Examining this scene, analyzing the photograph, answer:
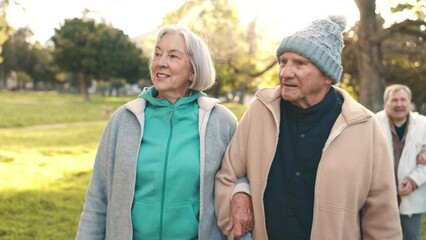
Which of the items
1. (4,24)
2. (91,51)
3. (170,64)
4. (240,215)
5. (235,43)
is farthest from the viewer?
(91,51)

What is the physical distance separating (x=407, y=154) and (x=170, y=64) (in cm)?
301

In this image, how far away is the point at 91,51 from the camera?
2120 inches

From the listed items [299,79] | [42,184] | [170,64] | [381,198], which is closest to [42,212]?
[42,184]

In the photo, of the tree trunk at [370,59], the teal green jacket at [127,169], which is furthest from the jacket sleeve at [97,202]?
the tree trunk at [370,59]

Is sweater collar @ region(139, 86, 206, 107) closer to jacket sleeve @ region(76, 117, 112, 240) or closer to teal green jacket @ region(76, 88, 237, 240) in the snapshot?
teal green jacket @ region(76, 88, 237, 240)

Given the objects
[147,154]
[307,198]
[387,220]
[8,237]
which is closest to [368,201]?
[387,220]

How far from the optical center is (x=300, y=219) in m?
A: 2.60

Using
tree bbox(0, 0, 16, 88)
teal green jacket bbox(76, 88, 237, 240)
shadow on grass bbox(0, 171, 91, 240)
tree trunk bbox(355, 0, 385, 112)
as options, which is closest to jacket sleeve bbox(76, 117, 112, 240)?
teal green jacket bbox(76, 88, 237, 240)

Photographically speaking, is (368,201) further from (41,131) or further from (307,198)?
(41,131)

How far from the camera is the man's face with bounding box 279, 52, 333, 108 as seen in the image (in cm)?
257

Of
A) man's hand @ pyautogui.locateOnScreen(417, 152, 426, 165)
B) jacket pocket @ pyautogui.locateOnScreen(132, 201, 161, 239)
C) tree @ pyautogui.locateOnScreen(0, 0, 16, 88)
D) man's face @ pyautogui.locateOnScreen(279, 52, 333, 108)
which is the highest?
tree @ pyautogui.locateOnScreen(0, 0, 16, 88)

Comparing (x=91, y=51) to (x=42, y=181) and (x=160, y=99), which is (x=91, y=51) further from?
(x=160, y=99)

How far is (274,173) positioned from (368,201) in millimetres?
496

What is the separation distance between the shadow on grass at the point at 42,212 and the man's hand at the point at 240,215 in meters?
4.12
